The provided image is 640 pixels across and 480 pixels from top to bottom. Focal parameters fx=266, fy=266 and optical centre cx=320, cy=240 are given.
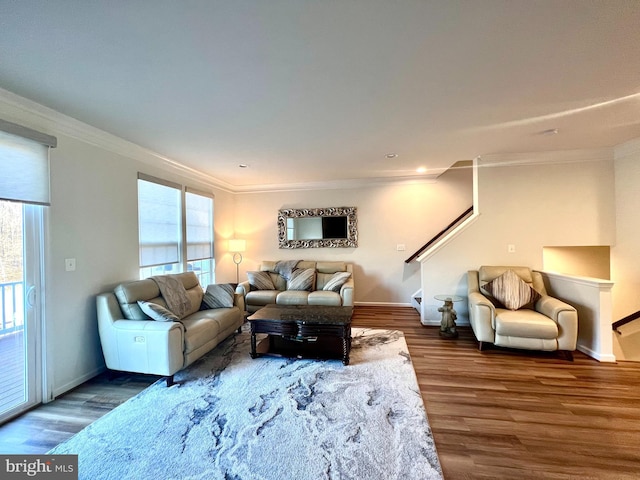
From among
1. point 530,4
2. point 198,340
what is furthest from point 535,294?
point 198,340

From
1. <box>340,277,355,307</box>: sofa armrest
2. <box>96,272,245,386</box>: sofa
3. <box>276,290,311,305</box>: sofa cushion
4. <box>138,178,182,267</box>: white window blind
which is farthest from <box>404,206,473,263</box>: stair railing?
<box>138,178,182,267</box>: white window blind

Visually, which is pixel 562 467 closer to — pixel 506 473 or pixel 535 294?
pixel 506 473

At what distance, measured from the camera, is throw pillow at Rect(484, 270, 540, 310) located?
3312 mm

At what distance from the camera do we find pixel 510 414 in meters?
2.04

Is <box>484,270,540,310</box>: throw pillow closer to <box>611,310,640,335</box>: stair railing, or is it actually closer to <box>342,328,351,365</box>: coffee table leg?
<box>611,310,640,335</box>: stair railing

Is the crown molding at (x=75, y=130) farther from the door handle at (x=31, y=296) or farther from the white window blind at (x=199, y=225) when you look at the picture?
the door handle at (x=31, y=296)

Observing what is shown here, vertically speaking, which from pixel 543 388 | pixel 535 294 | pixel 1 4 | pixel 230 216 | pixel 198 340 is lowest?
pixel 543 388

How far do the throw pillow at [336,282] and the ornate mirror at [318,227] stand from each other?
890 mm

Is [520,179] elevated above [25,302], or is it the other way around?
[520,179]

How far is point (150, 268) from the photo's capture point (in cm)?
360

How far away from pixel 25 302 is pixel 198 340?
1420 millimetres

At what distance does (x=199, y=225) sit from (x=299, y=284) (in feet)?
6.73

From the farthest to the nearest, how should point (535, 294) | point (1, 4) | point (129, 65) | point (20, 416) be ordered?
1. point (535, 294)
2. point (20, 416)
3. point (129, 65)
4. point (1, 4)

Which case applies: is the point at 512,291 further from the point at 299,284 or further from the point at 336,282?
the point at 299,284
